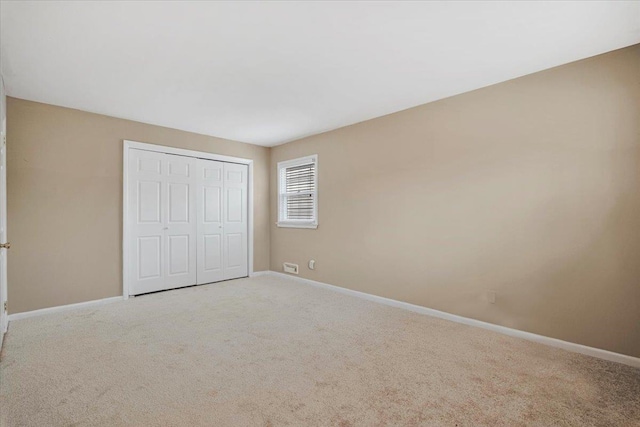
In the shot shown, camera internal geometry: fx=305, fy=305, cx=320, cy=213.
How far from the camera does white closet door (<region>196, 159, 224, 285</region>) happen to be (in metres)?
4.96

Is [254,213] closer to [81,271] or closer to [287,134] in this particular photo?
[287,134]

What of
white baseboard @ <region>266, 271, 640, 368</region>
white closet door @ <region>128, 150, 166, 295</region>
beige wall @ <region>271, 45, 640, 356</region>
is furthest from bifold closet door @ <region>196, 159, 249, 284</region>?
beige wall @ <region>271, 45, 640, 356</region>

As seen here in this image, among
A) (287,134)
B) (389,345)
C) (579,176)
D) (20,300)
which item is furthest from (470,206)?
(20,300)

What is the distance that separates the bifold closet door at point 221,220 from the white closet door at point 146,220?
23.0 inches

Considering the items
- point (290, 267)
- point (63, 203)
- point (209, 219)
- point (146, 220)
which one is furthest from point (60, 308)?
point (290, 267)

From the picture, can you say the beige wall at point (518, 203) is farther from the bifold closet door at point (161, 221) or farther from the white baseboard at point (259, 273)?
the bifold closet door at point (161, 221)

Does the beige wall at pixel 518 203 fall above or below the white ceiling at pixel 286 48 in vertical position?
below

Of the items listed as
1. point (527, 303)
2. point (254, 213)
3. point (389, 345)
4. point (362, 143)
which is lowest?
point (389, 345)

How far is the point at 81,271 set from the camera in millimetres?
3824

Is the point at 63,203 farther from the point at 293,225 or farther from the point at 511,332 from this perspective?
the point at 511,332

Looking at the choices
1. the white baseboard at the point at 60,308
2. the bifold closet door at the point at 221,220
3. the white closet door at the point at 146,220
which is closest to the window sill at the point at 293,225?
the bifold closet door at the point at 221,220

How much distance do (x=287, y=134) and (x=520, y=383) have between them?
4.21m

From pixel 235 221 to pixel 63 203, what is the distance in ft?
7.79

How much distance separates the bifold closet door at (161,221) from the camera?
14.1 feet
